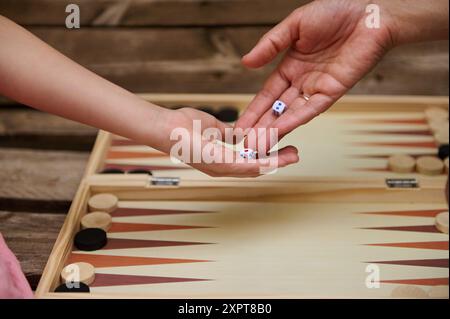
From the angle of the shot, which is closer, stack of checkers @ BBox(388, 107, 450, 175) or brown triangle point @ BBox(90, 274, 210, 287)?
brown triangle point @ BBox(90, 274, 210, 287)

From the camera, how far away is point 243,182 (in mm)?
1048

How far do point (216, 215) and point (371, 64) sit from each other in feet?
1.08

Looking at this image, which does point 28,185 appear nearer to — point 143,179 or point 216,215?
point 143,179

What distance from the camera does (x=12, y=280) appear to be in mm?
771

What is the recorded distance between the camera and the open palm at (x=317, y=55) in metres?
0.99

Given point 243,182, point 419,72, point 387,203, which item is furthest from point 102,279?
point 419,72

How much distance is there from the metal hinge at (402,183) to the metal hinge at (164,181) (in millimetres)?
329

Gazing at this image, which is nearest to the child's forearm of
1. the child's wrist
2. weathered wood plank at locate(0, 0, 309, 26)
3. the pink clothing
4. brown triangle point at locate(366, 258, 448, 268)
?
the child's wrist

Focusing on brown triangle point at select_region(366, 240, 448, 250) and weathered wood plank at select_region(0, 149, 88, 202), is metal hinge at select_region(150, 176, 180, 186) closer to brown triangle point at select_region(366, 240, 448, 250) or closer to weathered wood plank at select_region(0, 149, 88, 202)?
weathered wood plank at select_region(0, 149, 88, 202)

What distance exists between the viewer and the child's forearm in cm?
88

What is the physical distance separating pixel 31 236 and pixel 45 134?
16.7 inches

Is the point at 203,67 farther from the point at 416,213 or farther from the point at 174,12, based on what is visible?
the point at 416,213

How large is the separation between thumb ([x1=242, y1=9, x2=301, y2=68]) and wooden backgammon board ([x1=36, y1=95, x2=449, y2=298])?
189 millimetres

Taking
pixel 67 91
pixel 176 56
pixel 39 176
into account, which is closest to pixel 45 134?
pixel 39 176
